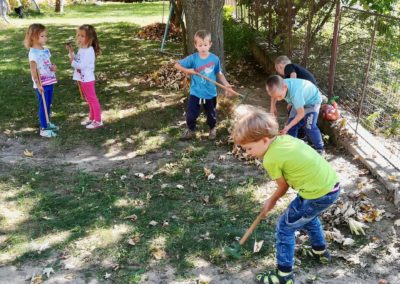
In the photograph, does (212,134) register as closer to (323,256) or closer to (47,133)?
(47,133)

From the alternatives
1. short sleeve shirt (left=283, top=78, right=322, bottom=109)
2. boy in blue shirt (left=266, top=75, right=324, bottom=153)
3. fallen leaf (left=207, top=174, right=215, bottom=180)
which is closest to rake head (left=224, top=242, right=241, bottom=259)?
fallen leaf (left=207, top=174, right=215, bottom=180)

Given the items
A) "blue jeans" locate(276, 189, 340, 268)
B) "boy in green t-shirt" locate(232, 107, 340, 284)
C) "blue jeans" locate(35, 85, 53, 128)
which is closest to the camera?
"boy in green t-shirt" locate(232, 107, 340, 284)

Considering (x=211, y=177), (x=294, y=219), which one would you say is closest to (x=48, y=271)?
(x=294, y=219)

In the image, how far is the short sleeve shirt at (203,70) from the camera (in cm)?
546

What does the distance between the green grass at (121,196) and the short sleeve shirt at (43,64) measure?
2.45 ft

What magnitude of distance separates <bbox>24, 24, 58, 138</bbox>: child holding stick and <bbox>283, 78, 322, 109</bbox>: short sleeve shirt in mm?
3135

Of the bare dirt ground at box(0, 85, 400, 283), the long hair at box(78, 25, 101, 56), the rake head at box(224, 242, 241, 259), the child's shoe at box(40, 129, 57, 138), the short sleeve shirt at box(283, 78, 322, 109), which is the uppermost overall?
the long hair at box(78, 25, 101, 56)

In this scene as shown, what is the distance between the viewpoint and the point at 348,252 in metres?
3.62

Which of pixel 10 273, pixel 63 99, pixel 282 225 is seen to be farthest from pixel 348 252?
pixel 63 99

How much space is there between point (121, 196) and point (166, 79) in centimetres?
398

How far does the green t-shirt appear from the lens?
2836 mm

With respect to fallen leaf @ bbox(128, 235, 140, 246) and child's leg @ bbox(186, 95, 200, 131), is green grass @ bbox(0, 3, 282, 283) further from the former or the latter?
child's leg @ bbox(186, 95, 200, 131)

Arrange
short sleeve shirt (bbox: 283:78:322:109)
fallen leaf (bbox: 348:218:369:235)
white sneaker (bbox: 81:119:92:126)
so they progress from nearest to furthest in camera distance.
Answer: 1. fallen leaf (bbox: 348:218:369:235)
2. short sleeve shirt (bbox: 283:78:322:109)
3. white sneaker (bbox: 81:119:92:126)

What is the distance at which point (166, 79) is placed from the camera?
8.15 meters
